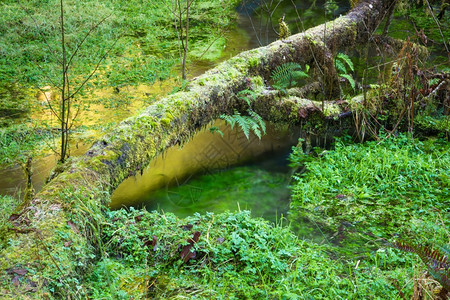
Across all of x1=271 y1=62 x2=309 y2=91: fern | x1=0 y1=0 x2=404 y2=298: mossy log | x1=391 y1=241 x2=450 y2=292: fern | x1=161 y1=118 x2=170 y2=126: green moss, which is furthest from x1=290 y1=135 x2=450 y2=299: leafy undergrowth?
x1=161 y1=118 x2=170 y2=126: green moss

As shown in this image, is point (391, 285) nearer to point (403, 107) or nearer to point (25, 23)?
point (403, 107)

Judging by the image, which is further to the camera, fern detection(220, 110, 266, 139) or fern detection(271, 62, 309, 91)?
fern detection(271, 62, 309, 91)

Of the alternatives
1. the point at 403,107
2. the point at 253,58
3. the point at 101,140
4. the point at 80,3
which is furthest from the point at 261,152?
the point at 80,3

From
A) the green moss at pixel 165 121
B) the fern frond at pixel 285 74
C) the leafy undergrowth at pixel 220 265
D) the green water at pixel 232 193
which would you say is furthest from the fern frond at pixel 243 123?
the leafy undergrowth at pixel 220 265

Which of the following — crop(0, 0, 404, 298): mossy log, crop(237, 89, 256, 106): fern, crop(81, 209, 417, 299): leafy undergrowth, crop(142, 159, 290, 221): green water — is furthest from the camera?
crop(237, 89, 256, 106): fern

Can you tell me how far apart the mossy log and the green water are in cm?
66

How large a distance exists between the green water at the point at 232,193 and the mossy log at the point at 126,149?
0.66m

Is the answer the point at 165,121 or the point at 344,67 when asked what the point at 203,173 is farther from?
the point at 344,67

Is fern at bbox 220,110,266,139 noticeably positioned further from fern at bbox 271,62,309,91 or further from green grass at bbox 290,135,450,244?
green grass at bbox 290,135,450,244

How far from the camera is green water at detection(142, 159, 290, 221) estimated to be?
4996mm

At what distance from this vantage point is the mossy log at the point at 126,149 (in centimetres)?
296

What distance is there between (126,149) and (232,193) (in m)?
1.55

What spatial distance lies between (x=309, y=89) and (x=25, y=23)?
645 cm

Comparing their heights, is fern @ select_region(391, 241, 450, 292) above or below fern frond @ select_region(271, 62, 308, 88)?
below
